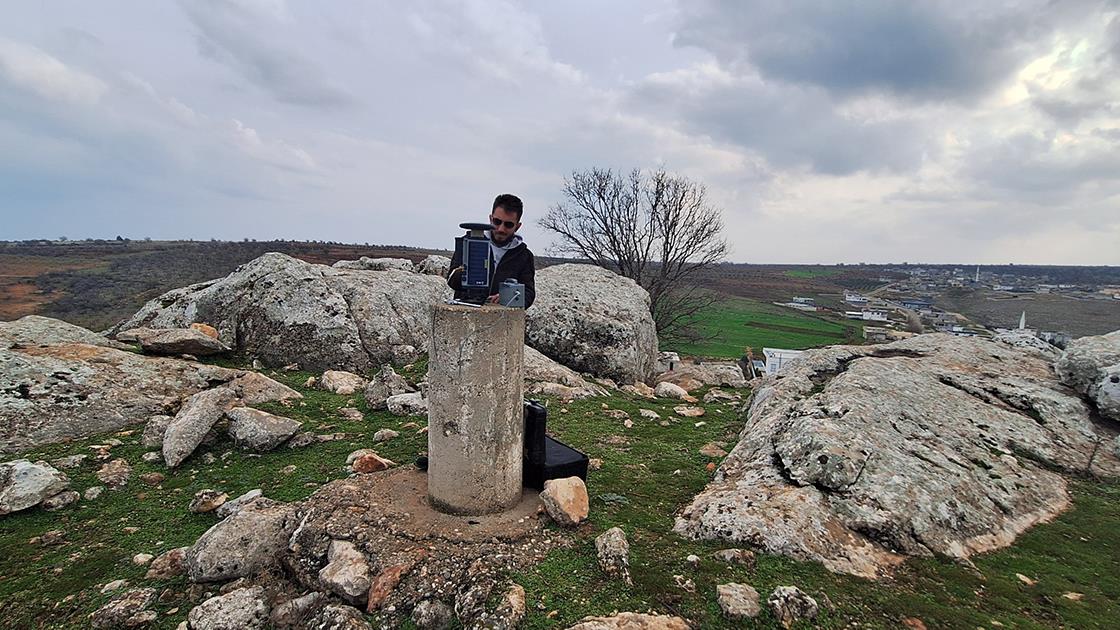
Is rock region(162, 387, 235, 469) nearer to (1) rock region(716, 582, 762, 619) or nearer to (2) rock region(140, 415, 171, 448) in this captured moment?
(2) rock region(140, 415, 171, 448)

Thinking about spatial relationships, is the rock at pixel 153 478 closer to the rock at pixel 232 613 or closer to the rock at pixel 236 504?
the rock at pixel 236 504

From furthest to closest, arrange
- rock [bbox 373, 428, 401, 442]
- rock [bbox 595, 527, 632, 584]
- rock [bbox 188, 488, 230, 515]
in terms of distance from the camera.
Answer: rock [bbox 373, 428, 401, 442], rock [bbox 188, 488, 230, 515], rock [bbox 595, 527, 632, 584]

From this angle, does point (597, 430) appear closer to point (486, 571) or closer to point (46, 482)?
point (486, 571)

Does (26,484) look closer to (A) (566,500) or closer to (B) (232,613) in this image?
(B) (232,613)

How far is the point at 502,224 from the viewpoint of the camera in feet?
20.0

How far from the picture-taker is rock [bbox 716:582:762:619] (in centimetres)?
396

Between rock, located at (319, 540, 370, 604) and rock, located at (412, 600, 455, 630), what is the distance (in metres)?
0.57

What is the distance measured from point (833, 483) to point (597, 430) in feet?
14.4

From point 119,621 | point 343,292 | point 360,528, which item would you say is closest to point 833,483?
point 360,528

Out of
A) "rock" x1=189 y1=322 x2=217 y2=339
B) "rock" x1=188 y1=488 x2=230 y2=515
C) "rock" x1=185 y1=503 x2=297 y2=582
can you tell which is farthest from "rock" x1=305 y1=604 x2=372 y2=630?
"rock" x1=189 y1=322 x2=217 y2=339

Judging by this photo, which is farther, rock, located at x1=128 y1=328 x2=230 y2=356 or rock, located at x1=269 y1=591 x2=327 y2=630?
rock, located at x1=128 y1=328 x2=230 y2=356

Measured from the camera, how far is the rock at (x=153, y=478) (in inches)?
262

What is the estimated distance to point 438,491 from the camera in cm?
548

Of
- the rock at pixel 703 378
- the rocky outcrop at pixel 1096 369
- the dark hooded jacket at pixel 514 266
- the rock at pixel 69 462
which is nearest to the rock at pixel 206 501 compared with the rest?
the rock at pixel 69 462
